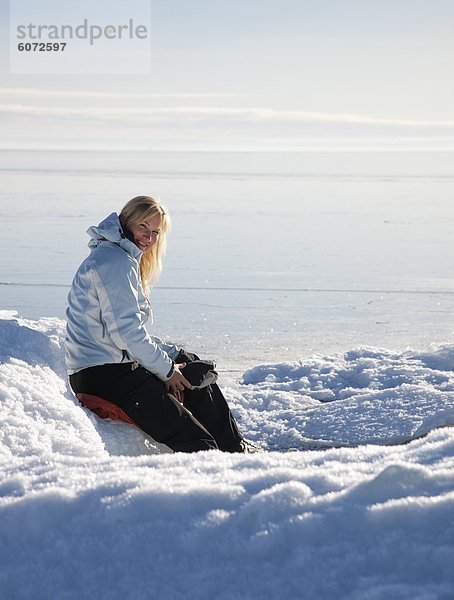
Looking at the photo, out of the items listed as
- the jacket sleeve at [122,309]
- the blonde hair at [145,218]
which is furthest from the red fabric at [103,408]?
the blonde hair at [145,218]

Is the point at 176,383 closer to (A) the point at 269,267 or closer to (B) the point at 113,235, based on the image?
(B) the point at 113,235

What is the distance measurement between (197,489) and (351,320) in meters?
6.27

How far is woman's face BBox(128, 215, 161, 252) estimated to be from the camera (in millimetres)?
4184

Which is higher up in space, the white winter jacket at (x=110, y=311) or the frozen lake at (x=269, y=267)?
the white winter jacket at (x=110, y=311)

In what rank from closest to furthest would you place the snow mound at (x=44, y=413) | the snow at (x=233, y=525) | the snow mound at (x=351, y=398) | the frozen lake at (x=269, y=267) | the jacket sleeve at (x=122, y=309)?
the snow at (x=233, y=525) < the snow mound at (x=44, y=413) < the jacket sleeve at (x=122, y=309) < the snow mound at (x=351, y=398) < the frozen lake at (x=269, y=267)

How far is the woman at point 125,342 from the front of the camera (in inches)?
156

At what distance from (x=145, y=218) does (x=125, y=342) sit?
0.60m

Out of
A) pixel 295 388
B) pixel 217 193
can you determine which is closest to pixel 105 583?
pixel 295 388

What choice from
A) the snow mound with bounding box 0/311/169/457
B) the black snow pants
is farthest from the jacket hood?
the snow mound with bounding box 0/311/169/457

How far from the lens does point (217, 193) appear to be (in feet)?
72.8

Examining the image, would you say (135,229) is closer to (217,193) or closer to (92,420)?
(92,420)

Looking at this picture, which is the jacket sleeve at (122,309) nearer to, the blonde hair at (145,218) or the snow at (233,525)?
the blonde hair at (145,218)

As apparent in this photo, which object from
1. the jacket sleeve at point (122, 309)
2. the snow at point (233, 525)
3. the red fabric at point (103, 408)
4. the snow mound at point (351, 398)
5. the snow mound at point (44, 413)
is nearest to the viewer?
the snow at point (233, 525)

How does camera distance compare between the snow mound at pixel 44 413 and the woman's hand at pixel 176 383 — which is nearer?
the snow mound at pixel 44 413
